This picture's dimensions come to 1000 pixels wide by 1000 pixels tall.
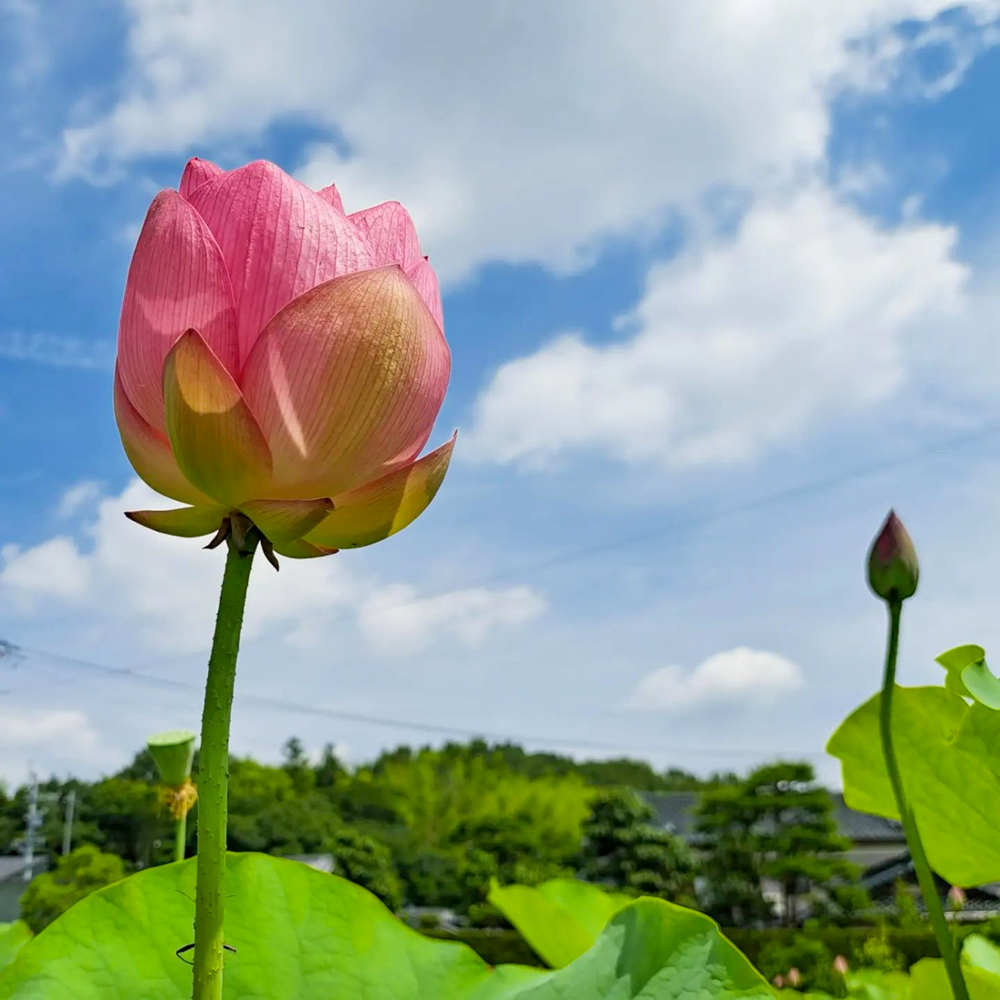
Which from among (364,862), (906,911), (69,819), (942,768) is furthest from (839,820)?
(942,768)

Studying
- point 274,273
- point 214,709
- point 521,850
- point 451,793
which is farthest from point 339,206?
point 451,793

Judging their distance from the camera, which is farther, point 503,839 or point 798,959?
point 503,839

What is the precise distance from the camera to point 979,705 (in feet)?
1.66

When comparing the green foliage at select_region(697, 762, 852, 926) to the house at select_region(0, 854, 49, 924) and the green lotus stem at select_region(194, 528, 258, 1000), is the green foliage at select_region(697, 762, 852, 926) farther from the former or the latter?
the green lotus stem at select_region(194, 528, 258, 1000)

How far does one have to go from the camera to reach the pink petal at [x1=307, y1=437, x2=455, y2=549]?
351 millimetres

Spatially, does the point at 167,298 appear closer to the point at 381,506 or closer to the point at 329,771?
the point at 381,506

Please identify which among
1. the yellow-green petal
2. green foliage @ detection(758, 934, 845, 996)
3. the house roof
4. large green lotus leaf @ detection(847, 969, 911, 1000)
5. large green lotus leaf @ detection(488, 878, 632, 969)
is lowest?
green foliage @ detection(758, 934, 845, 996)

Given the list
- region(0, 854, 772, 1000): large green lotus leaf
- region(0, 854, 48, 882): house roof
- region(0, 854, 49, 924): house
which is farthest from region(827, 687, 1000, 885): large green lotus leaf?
region(0, 854, 48, 882): house roof

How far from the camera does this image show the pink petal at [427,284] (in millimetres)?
391

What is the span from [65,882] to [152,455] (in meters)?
13.2

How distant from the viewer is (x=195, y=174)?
40cm

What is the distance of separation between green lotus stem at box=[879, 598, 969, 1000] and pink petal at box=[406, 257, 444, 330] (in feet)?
0.80

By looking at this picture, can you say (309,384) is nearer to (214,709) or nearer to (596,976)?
(214,709)

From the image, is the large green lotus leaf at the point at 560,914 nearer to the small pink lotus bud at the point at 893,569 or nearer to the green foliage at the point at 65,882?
the small pink lotus bud at the point at 893,569
